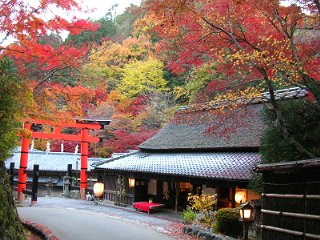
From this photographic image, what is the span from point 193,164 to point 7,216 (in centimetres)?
1032

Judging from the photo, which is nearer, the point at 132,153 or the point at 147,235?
the point at 147,235

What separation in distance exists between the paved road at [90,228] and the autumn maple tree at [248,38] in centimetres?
510

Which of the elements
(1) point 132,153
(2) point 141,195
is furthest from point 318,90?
(1) point 132,153

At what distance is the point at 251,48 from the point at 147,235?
6.54 metres

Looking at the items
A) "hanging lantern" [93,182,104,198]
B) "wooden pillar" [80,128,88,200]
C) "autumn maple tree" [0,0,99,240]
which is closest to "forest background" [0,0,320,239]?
"autumn maple tree" [0,0,99,240]

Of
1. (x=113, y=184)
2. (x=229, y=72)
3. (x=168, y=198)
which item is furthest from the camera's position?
(x=113, y=184)

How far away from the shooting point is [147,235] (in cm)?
1157

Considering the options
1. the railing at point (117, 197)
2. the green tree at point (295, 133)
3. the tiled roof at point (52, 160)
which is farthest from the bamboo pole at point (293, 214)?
the tiled roof at point (52, 160)

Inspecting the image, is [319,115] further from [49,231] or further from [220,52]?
[49,231]

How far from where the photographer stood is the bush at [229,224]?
11102 millimetres

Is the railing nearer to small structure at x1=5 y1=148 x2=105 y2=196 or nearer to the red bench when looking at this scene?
the red bench

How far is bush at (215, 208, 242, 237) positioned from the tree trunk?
18.5ft

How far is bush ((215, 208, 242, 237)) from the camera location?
1110 centimetres

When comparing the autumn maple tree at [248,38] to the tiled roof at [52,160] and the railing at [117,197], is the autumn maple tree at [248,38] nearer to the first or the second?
the railing at [117,197]
